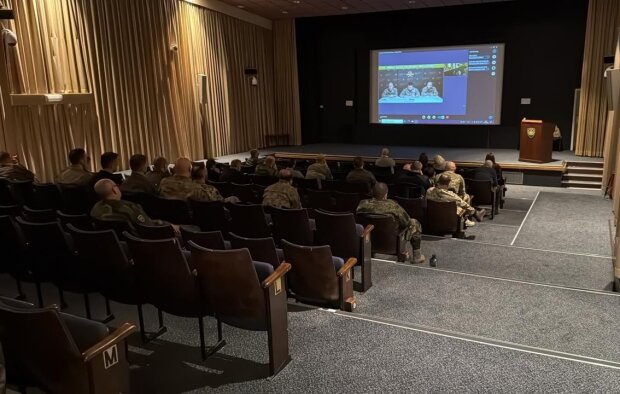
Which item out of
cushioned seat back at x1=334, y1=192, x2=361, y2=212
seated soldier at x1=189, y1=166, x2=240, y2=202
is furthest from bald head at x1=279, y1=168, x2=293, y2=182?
seated soldier at x1=189, y1=166, x2=240, y2=202

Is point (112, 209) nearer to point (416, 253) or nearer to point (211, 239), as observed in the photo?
point (211, 239)

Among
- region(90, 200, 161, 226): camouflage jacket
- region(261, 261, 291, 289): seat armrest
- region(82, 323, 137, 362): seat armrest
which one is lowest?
region(82, 323, 137, 362): seat armrest

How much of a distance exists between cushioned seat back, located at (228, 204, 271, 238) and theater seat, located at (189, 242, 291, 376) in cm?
178

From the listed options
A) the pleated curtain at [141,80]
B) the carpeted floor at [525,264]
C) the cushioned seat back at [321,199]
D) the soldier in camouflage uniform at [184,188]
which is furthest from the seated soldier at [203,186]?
the pleated curtain at [141,80]

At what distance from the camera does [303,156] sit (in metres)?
12.8

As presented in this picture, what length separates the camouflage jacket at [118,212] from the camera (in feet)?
13.3

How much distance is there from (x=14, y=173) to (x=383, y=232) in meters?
5.22

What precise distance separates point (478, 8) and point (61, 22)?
10.2 metres

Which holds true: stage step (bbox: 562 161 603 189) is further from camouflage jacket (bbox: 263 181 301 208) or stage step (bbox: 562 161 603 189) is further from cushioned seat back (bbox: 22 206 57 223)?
cushioned seat back (bbox: 22 206 57 223)

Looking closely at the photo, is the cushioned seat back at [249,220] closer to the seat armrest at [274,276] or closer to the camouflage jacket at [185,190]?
the camouflage jacket at [185,190]

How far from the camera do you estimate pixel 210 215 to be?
4945 millimetres

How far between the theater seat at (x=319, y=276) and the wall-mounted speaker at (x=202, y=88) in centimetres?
926

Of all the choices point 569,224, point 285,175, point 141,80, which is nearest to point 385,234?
point 285,175

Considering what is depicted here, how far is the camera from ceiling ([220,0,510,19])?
1241 cm
